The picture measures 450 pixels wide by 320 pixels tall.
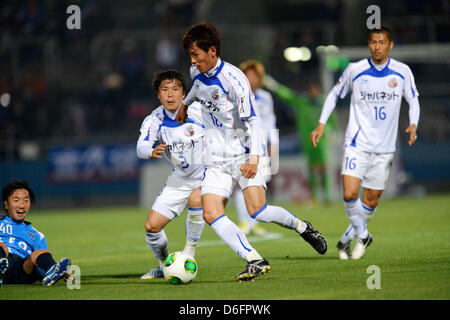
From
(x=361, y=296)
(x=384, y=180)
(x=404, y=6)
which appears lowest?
(x=361, y=296)

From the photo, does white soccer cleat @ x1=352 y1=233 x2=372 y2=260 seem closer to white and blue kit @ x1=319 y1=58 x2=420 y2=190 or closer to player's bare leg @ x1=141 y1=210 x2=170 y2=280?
white and blue kit @ x1=319 y1=58 x2=420 y2=190

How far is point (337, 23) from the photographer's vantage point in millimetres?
22344

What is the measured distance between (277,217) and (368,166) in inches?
73.6

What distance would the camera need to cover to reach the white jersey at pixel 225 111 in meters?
6.59

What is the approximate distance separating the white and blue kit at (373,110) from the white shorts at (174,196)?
67.4 inches

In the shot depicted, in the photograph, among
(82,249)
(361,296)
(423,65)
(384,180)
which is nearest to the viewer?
(361,296)

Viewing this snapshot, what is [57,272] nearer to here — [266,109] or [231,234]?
[231,234]

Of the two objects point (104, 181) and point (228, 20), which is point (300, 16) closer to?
point (228, 20)

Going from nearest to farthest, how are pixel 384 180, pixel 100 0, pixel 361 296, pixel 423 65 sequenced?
pixel 361 296 → pixel 384 180 → pixel 423 65 → pixel 100 0

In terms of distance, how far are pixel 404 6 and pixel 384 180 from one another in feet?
47.7

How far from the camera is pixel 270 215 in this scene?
682 centimetres

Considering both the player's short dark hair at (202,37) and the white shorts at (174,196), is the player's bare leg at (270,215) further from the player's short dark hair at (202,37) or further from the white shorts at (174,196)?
the player's short dark hair at (202,37)

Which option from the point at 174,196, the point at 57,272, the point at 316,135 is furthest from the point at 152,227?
the point at 316,135

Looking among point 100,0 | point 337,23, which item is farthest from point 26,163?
point 337,23
